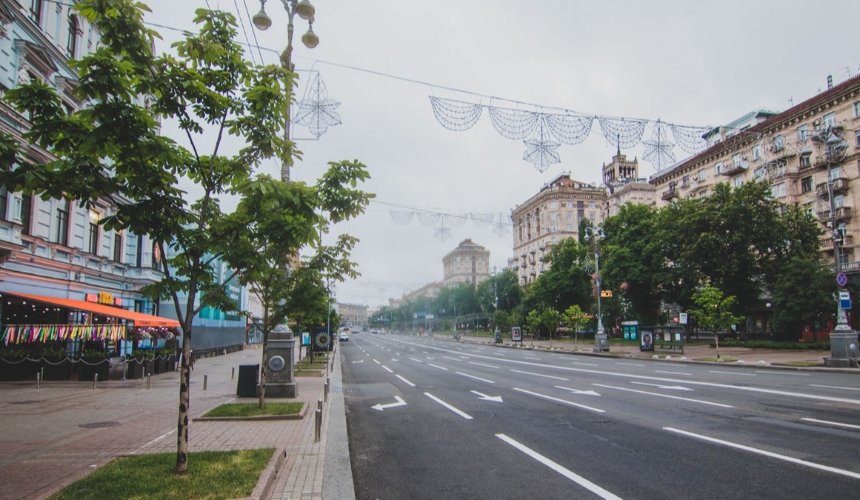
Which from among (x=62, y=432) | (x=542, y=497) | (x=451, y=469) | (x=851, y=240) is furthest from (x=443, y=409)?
(x=851, y=240)

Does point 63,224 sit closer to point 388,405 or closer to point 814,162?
point 388,405

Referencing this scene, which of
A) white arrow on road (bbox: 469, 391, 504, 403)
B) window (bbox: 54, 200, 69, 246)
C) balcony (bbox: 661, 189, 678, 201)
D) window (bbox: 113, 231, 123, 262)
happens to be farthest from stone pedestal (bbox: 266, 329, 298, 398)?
balcony (bbox: 661, 189, 678, 201)

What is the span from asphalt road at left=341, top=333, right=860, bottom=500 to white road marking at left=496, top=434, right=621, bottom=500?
3cm

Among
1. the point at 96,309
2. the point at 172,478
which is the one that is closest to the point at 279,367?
the point at 172,478

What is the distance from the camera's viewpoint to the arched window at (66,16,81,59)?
23.7 m

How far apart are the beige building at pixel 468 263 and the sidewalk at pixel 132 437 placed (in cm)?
14208

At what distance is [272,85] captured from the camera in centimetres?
696

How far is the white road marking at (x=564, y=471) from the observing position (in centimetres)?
620

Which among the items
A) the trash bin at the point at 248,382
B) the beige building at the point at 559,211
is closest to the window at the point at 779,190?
the beige building at the point at 559,211

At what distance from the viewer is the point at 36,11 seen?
69.6 feet

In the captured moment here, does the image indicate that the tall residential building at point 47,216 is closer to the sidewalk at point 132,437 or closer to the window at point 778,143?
the sidewalk at point 132,437

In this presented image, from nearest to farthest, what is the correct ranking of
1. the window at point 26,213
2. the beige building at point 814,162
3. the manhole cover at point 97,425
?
the manhole cover at point 97,425 < the window at point 26,213 < the beige building at point 814,162

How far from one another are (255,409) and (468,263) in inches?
5866

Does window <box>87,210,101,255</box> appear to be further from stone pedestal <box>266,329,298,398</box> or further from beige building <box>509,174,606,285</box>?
beige building <box>509,174,606,285</box>
